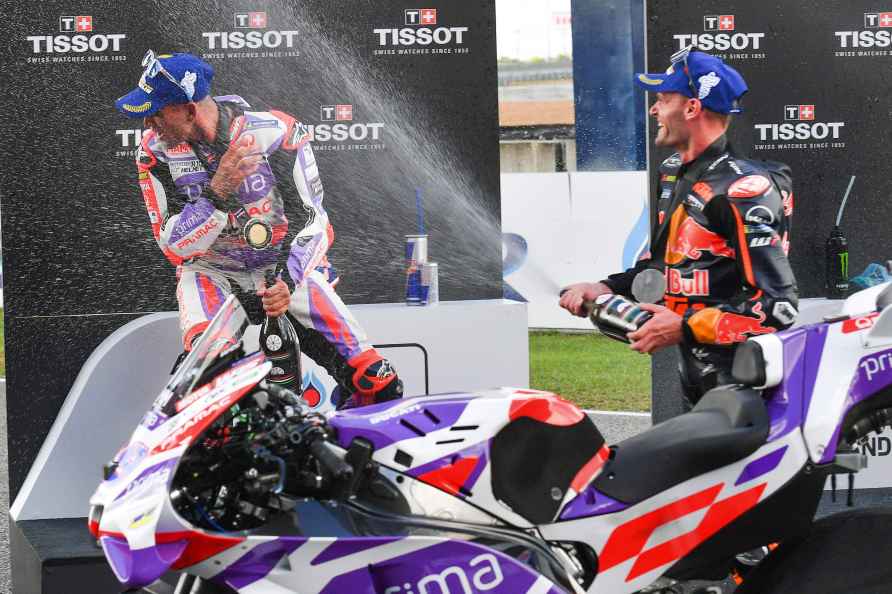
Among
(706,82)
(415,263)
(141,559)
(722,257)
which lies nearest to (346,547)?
(141,559)

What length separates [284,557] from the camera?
97.1 inches

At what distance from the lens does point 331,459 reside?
235 cm

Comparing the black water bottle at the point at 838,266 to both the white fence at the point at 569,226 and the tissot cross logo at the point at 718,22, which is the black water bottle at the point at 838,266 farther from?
the white fence at the point at 569,226

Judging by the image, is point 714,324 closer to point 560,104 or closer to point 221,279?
point 221,279

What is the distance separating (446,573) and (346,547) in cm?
21

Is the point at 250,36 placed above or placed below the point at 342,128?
above

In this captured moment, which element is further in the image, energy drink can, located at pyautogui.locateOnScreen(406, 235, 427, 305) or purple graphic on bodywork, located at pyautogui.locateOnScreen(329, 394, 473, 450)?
energy drink can, located at pyautogui.locateOnScreen(406, 235, 427, 305)

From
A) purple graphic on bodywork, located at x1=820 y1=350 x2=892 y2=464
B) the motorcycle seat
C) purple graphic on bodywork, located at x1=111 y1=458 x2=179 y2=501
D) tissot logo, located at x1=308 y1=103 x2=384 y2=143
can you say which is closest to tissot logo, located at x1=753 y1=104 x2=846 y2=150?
tissot logo, located at x1=308 y1=103 x2=384 y2=143

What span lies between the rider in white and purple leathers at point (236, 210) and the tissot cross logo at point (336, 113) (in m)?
0.12

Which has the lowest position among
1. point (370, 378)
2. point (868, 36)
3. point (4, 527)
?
point (4, 527)

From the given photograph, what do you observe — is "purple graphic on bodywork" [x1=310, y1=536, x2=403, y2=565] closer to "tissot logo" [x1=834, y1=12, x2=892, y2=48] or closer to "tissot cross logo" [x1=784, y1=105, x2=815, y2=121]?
"tissot cross logo" [x1=784, y1=105, x2=815, y2=121]

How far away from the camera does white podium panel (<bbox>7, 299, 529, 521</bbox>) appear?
5430 mm

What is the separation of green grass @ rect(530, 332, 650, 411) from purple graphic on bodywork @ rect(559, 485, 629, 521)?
667cm

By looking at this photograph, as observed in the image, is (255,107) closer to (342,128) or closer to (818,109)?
(342,128)
